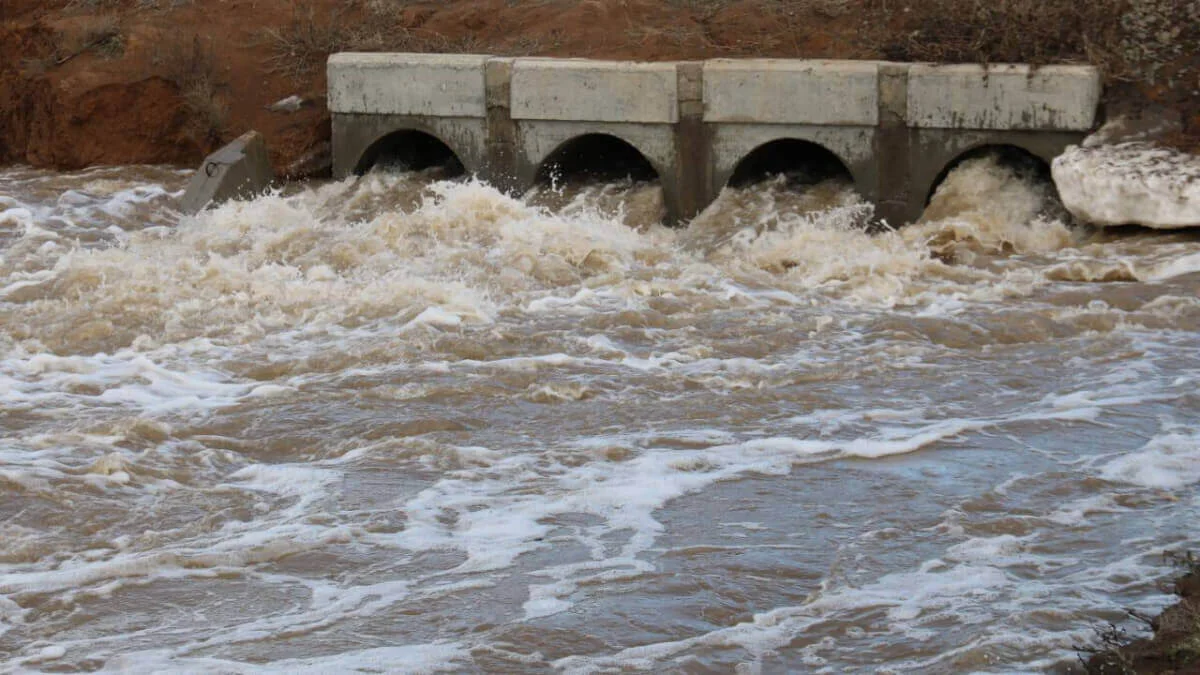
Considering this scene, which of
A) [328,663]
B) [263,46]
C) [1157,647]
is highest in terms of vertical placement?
[263,46]

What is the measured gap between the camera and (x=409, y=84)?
13086 mm

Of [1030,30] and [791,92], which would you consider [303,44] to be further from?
[1030,30]

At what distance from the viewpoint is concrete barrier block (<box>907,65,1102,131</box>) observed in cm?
1129

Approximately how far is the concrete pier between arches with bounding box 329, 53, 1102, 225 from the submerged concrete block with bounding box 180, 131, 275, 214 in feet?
2.57

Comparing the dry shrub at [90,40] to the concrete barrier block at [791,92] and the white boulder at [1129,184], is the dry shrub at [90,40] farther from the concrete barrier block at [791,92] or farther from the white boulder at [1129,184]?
the white boulder at [1129,184]

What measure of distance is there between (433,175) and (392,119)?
71 centimetres

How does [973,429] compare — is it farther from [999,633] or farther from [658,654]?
[658,654]

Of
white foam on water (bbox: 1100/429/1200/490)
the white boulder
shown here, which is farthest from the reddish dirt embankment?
white foam on water (bbox: 1100/429/1200/490)

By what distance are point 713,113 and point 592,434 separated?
16.5 feet

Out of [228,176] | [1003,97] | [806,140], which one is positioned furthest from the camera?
[228,176]

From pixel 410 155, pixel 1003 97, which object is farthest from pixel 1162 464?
pixel 410 155

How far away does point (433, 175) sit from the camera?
13797mm

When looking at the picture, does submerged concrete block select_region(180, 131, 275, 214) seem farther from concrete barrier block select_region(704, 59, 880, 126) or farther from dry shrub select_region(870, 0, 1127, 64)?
dry shrub select_region(870, 0, 1127, 64)

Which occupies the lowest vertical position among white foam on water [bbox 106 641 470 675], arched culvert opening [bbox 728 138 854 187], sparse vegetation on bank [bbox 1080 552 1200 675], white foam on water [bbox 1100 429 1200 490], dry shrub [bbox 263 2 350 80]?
white foam on water [bbox 106 641 470 675]
